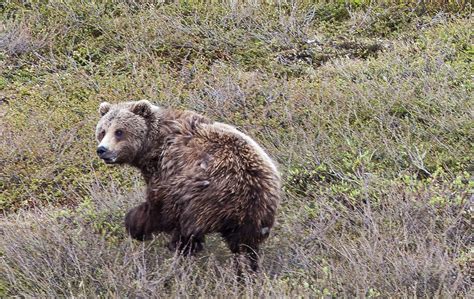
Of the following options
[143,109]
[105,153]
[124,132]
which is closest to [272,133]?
[143,109]

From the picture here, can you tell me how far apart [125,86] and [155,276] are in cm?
477

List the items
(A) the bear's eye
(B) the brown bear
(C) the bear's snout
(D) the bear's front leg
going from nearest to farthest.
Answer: (B) the brown bear < (D) the bear's front leg < (C) the bear's snout < (A) the bear's eye

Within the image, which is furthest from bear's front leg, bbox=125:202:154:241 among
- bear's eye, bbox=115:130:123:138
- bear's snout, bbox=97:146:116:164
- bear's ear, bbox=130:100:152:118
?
bear's ear, bbox=130:100:152:118

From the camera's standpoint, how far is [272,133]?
27.4 feet

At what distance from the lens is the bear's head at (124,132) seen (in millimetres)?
6230

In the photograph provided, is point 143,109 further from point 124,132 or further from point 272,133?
point 272,133

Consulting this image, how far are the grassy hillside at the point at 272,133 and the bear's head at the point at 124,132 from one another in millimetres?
628

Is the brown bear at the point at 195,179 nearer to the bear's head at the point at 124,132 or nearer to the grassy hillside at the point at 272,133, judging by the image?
the bear's head at the point at 124,132

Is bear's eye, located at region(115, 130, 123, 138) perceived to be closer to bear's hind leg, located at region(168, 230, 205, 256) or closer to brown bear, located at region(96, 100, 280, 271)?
brown bear, located at region(96, 100, 280, 271)

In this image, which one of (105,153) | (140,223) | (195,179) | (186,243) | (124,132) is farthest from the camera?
(124,132)

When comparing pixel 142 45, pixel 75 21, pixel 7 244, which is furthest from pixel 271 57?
pixel 7 244

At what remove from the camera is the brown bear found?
562cm

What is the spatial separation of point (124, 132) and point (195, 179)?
3.05 ft

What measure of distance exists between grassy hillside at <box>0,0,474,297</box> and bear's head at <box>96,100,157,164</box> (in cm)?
63
